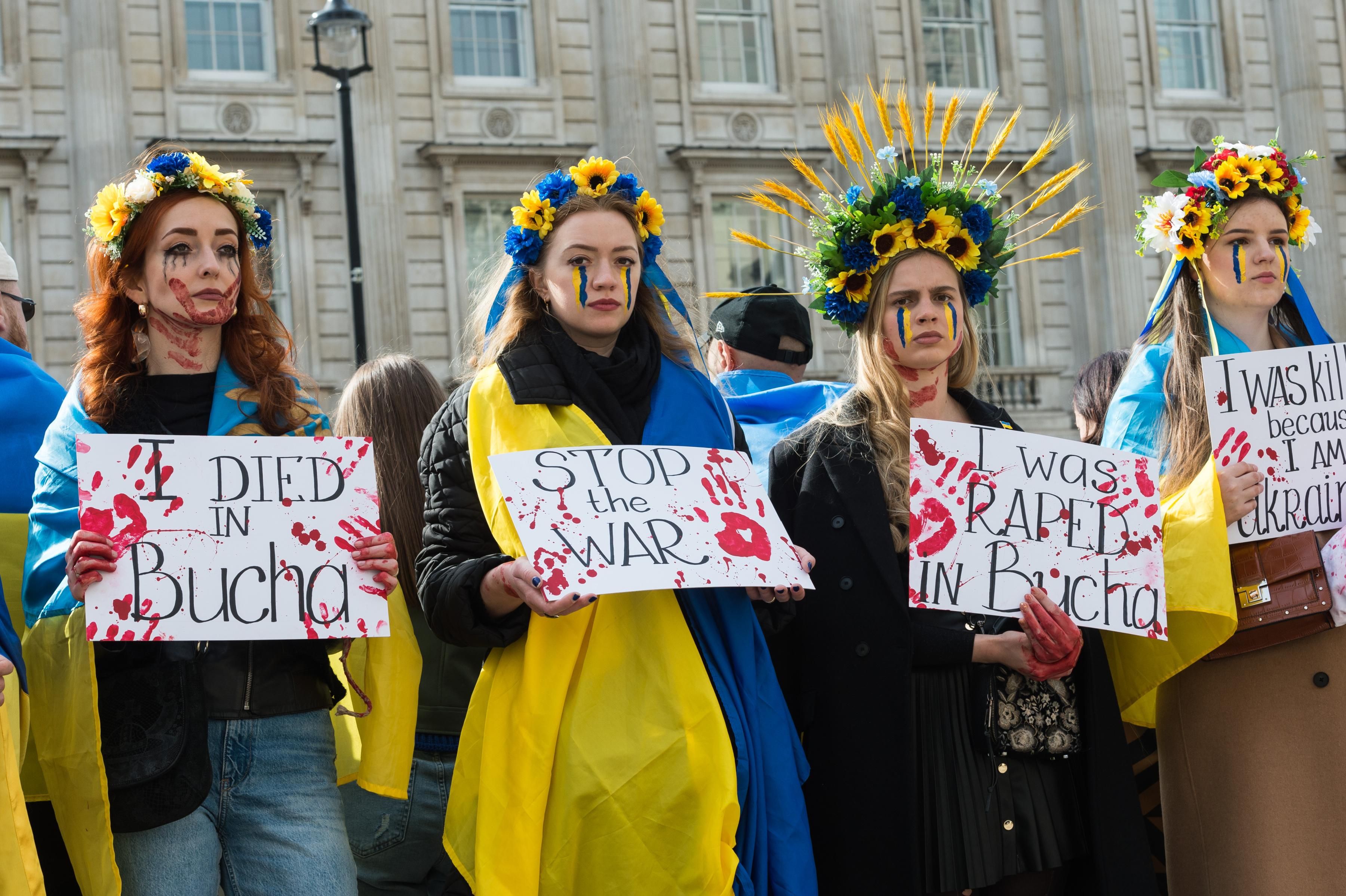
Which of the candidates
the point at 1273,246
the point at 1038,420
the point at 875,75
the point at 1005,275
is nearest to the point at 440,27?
the point at 875,75

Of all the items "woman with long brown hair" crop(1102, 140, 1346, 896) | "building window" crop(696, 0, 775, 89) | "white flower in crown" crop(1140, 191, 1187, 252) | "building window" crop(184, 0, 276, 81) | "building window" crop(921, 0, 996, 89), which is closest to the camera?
"woman with long brown hair" crop(1102, 140, 1346, 896)

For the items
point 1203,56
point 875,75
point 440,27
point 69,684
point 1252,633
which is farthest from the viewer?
point 1203,56

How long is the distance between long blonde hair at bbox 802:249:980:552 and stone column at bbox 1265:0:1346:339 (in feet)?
66.9

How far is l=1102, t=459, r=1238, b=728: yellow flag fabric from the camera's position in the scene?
3.83 meters

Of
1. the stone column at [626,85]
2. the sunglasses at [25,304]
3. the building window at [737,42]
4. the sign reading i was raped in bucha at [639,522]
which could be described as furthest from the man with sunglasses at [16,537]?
the building window at [737,42]

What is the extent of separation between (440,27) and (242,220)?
1709 centimetres

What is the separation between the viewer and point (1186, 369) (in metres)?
4.20

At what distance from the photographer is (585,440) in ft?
11.0

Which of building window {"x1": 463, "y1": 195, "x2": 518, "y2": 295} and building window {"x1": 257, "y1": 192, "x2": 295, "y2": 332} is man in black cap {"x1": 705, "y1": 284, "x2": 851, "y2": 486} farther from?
building window {"x1": 463, "y1": 195, "x2": 518, "y2": 295}

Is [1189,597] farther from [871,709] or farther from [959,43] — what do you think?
[959,43]

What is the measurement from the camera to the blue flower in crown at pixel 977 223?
405cm

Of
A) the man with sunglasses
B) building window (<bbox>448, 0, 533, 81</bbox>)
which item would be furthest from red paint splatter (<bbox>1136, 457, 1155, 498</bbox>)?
building window (<bbox>448, 0, 533, 81</bbox>)

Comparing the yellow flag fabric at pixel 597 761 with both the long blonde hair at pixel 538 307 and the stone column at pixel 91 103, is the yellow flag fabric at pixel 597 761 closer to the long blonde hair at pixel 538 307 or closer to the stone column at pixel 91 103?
the long blonde hair at pixel 538 307

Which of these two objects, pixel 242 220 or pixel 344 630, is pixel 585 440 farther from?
pixel 242 220
